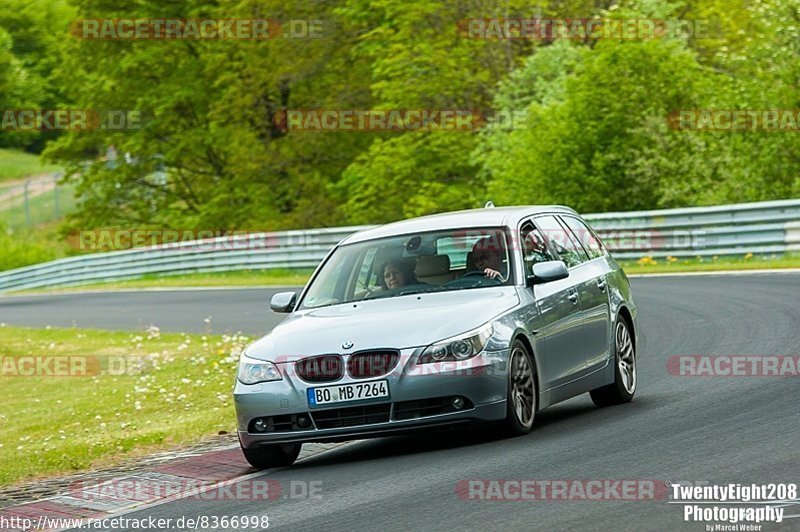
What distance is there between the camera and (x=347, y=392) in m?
9.33

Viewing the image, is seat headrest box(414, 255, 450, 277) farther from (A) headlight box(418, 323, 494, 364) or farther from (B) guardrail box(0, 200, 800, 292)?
(B) guardrail box(0, 200, 800, 292)

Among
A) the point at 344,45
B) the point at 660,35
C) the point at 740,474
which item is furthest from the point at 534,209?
the point at 344,45

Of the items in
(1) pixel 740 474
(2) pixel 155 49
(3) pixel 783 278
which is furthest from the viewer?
(2) pixel 155 49

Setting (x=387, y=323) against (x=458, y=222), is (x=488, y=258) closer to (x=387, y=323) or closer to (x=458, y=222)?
(x=458, y=222)

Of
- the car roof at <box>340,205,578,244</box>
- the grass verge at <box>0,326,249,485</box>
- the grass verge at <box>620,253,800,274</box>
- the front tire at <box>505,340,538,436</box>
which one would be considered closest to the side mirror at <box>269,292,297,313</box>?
the car roof at <box>340,205,578,244</box>

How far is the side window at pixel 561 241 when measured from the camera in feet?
37.0

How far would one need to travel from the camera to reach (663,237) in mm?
28156

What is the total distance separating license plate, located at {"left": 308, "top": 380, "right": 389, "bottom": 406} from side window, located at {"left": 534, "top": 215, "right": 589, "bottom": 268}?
95.6 inches

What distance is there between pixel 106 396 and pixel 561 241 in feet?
23.1

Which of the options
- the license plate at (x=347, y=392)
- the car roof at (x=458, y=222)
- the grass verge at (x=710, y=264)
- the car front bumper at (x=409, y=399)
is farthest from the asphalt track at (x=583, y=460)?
the grass verge at (x=710, y=264)

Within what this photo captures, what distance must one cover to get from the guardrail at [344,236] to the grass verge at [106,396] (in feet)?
33.0

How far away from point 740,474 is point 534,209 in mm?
4188

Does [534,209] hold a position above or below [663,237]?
above

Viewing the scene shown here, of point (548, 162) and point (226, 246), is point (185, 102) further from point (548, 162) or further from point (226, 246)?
point (548, 162)
